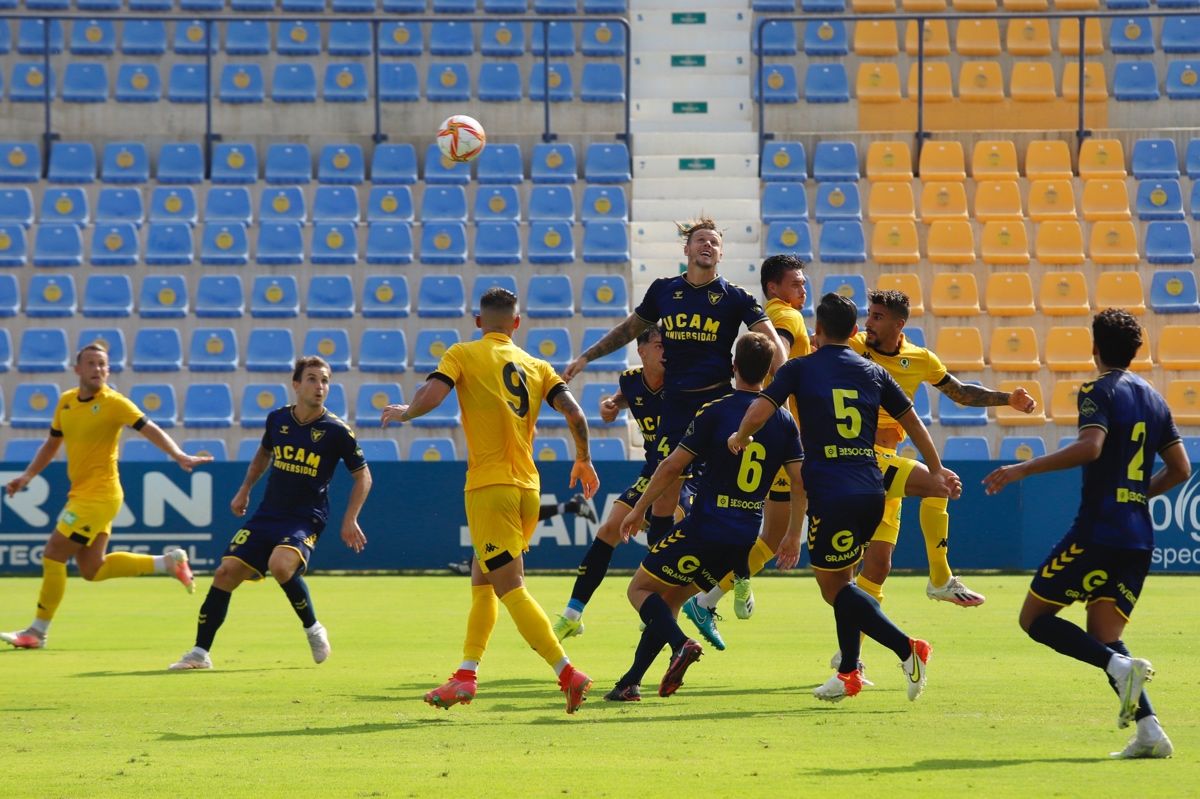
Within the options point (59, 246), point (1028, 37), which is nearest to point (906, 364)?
point (59, 246)

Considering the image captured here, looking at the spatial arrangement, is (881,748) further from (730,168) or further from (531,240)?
(730,168)

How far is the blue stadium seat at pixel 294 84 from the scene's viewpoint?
25.5m

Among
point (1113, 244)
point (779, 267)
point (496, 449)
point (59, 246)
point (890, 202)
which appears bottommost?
point (496, 449)

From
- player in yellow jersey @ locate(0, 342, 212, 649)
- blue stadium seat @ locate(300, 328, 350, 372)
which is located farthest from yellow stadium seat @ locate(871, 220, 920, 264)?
player in yellow jersey @ locate(0, 342, 212, 649)

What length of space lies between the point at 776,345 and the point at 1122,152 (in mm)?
16967

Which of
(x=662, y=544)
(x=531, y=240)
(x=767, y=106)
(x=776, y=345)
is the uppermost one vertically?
(x=767, y=106)

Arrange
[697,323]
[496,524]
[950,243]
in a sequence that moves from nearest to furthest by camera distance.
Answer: [496,524] < [697,323] < [950,243]

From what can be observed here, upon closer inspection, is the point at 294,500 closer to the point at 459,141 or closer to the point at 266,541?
the point at 266,541

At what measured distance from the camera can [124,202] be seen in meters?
23.9

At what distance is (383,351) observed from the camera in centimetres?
2217

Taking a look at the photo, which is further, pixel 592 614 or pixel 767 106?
pixel 767 106

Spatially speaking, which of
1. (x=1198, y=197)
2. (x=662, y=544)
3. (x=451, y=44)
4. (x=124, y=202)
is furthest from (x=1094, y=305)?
(x=662, y=544)

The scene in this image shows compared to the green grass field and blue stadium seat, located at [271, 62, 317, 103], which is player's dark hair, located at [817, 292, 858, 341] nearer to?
the green grass field

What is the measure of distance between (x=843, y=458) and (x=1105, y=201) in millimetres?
17067
